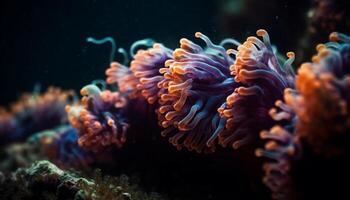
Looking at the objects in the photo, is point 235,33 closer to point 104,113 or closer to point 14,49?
point 104,113

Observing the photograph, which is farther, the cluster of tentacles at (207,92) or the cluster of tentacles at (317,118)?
the cluster of tentacles at (207,92)

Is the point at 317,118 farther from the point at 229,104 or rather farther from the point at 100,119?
the point at 100,119

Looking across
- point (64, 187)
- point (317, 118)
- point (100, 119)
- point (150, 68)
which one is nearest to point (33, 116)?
point (100, 119)

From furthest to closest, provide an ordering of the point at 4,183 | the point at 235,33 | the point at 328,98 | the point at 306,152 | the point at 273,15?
the point at 235,33
the point at 273,15
the point at 4,183
the point at 306,152
the point at 328,98

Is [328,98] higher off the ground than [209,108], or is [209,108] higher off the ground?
[209,108]

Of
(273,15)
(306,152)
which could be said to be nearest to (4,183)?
(306,152)

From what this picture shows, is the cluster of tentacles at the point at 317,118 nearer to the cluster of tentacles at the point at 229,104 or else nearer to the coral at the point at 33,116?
the cluster of tentacles at the point at 229,104

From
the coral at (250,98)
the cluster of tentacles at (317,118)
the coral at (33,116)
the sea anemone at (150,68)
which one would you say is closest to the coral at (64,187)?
the sea anemone at (150,68)
